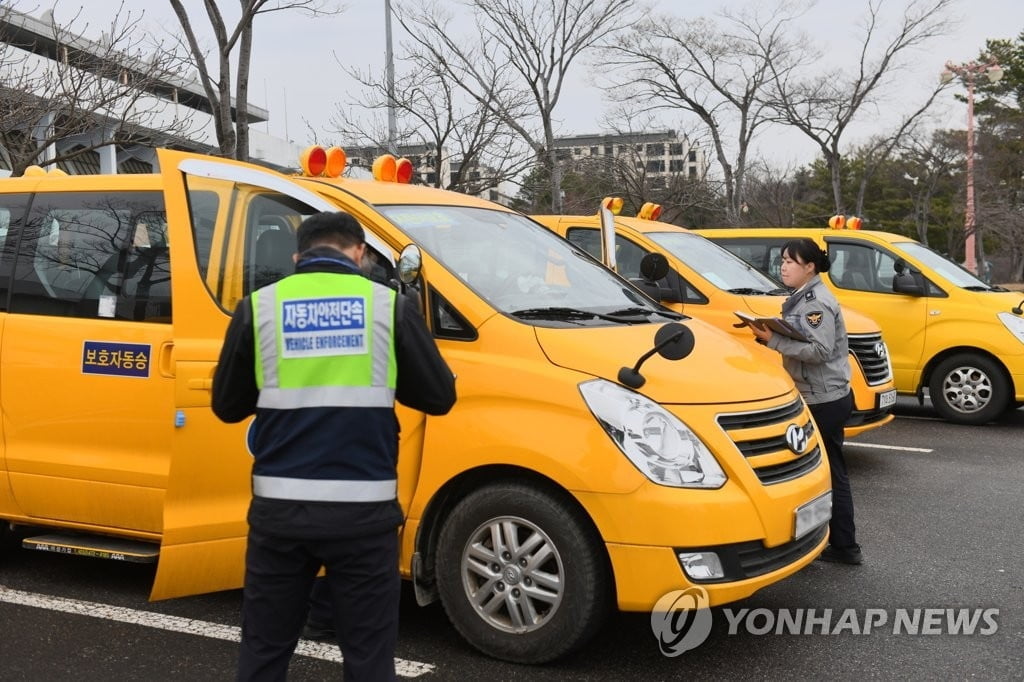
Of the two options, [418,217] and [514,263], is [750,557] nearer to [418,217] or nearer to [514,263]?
[514,263]

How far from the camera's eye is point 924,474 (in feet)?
22.8

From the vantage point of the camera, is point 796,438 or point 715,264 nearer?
point 796,438

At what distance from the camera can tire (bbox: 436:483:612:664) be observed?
11.2 ft

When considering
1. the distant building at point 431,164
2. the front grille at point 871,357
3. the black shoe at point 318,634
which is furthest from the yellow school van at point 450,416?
the distant building at point 431,164

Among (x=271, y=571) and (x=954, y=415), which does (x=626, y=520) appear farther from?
(x=954, y=415)

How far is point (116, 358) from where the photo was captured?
4082 mm

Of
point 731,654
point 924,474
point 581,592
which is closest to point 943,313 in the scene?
point 924,474

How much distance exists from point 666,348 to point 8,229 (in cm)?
314

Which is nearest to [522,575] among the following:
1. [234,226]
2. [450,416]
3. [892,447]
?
[450,416]

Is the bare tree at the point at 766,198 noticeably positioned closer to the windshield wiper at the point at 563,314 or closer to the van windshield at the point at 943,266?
the van windshield at the point at 943,266

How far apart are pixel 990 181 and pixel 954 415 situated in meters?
29.7

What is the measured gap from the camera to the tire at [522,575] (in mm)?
3426

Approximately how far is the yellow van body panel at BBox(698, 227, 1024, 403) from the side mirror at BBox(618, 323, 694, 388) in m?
6.06

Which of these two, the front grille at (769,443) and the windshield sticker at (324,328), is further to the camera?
the front grille at (769,443)
